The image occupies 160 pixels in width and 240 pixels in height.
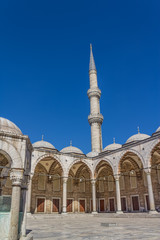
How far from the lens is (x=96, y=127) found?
27969mm

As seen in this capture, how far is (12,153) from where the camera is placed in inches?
215

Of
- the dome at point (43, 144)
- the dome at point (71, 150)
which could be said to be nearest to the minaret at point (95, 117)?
the dome at point (71, 150)

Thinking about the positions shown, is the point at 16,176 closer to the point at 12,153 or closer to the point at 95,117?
the point at 12,153

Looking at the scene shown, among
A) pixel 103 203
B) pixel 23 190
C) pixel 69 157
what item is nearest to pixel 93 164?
pixel 69 157

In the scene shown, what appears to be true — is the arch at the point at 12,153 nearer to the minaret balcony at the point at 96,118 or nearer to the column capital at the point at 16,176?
the column capital at the point at 16,176

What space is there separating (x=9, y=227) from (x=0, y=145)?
195 centimetres

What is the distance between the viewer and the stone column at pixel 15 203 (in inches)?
191

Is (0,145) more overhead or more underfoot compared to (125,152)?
more underfoot

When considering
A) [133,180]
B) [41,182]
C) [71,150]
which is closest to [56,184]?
→ [41,182]

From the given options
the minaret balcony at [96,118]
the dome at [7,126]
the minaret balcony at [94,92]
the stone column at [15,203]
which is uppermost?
the minaret balcony at [94,92]

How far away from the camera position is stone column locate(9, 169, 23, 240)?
486 cm

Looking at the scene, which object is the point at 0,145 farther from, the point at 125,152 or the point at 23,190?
the point at 125,152

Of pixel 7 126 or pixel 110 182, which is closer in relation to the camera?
pixel 7 126

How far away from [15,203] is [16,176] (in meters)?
0.65
